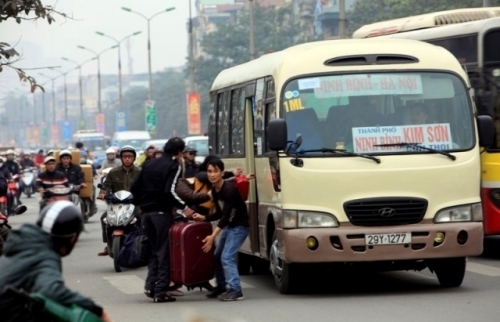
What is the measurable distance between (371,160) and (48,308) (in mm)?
8716

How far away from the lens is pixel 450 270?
571 inches

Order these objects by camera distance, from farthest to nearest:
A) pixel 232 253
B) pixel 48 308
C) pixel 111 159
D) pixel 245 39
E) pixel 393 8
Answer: pixel 245 39
pixel 393 8
pixel 111 159
pixel 232 253
pixel 48 308

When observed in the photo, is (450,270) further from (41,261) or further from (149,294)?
(41,261)

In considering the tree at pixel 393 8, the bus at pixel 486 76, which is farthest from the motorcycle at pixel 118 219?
the tree at pixel 393 8

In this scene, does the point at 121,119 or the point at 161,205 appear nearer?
the point at 161,205

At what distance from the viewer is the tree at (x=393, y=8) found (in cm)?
5922

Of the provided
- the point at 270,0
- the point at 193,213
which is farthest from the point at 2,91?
the point at 270,0

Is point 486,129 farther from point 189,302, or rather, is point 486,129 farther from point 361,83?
point 189,302

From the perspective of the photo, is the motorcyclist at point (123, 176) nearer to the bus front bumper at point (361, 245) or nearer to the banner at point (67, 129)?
the bus front bumper at point (361, 245)

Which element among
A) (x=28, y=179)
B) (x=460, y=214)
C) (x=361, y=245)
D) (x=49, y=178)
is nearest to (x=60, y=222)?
(x=361, y=245)

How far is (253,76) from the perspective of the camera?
1577 cm

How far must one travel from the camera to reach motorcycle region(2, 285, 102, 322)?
17.6 feet

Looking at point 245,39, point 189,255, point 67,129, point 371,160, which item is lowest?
point 67,129

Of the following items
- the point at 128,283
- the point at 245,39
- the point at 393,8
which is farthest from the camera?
the point at 245,39
